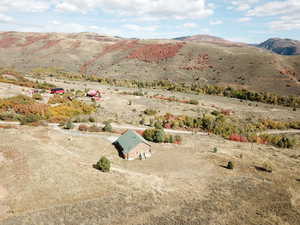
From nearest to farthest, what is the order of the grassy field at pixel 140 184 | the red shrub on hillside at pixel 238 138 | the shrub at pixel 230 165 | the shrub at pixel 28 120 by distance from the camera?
the grassy field at pixel 140 184
the shrub at pixel 230 165
the shrub at pixel 28 120
the red shrub on hillside at pixel 238 138

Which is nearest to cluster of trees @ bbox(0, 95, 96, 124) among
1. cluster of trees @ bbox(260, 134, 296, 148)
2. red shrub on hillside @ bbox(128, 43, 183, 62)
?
cluster of trees @ bbox(260, 134, 296, 148)

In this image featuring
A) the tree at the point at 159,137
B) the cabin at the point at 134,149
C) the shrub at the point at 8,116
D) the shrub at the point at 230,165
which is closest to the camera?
the shrub at the point at 230,165

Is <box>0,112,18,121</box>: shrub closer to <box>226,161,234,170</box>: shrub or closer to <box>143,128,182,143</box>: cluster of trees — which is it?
<box>143,128,182,143</box>: cluster of trees

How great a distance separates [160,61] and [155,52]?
33.0 ft

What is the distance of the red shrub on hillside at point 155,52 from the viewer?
112 m

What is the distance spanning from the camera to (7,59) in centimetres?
12419

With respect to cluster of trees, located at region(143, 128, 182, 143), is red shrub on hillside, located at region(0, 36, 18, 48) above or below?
above

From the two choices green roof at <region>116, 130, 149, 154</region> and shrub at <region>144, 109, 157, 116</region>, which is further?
shrub at <region>144, 109, 157, 116</region>

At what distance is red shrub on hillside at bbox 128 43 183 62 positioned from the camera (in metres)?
112

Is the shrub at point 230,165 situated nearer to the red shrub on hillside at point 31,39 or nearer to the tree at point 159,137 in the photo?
the tree at point 159,137

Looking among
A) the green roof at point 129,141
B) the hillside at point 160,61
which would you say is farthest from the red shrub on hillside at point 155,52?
the green roof at point 129,141

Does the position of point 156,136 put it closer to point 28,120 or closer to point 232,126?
point 232,126

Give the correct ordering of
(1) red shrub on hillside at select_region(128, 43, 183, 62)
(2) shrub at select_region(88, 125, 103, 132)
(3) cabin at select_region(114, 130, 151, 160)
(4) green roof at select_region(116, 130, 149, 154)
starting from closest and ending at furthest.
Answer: (3) cabin at select_region(114, 130, 151, 160) < (4) green roof at select_region(116, 130, 149, 154) < (2) shrub at select_region(88, 125, 103, 132) < (1) red shrub on hillside at select_region(128, 43, 183, 62)

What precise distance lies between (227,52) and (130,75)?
4885 centimetres
